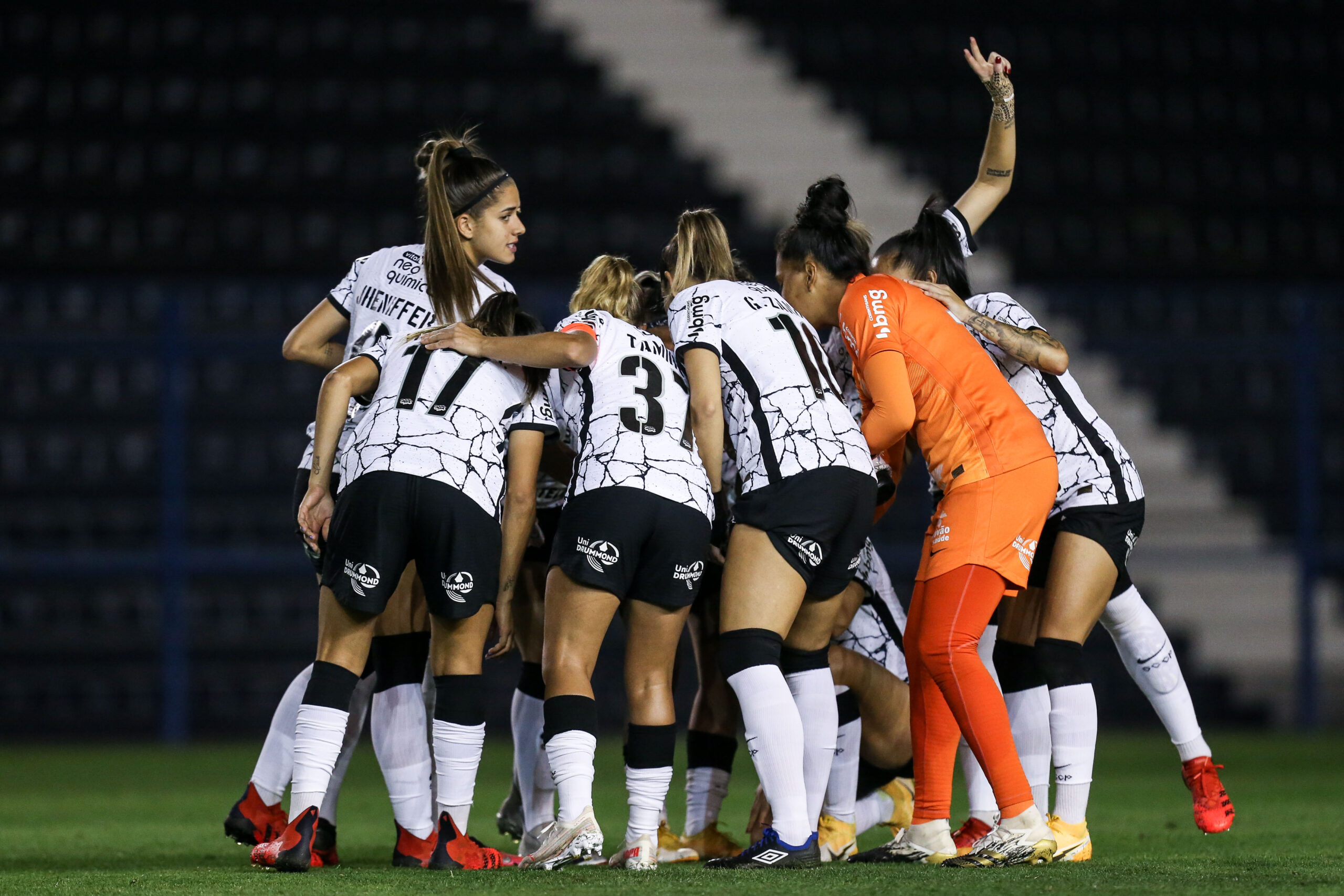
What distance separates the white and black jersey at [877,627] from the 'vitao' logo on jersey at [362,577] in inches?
54.7

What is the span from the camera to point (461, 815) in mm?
3689

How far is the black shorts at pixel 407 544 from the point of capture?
3.53 metres

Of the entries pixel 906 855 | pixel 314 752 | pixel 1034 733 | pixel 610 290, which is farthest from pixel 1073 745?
pixel 314 752

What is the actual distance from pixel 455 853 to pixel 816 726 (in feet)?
2.98

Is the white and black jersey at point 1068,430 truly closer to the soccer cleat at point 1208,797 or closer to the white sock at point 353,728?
the soccer cleat at point 1208,797

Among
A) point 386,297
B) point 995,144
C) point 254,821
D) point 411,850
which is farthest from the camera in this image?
point 995,144

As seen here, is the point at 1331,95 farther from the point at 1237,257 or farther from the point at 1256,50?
the point at 1237,257

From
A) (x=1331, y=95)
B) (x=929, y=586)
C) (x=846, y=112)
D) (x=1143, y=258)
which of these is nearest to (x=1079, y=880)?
(x=929, y=586)

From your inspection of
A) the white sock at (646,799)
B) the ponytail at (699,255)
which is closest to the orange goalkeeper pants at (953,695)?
the white sock at (646,799)

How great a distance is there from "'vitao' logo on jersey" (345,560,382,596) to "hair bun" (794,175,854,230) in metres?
1.43

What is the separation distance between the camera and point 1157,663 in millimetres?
4211

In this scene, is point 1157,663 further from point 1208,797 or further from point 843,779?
point 843,779

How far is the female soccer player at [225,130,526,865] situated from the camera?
12.7ft

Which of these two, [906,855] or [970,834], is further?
[970,834]
